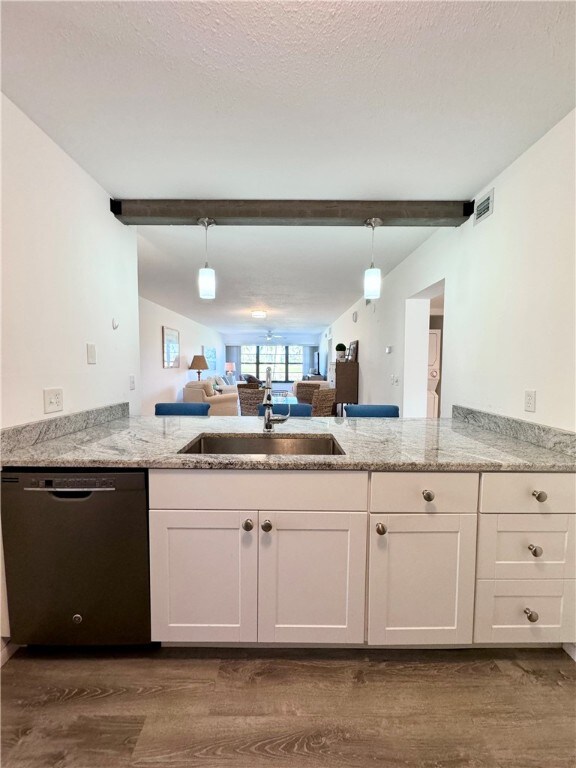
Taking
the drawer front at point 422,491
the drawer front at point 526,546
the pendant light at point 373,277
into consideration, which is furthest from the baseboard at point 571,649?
the pendant light at point 373,277

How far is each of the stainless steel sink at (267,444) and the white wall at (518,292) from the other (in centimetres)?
108

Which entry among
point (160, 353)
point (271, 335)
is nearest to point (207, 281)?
point (160, 353)

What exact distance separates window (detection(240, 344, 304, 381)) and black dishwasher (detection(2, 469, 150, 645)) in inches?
494

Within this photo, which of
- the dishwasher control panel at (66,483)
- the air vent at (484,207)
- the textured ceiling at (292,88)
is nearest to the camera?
the textured ceiling at (292,88)

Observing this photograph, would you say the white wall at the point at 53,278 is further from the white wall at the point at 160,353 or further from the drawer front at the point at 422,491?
the white wall at the point at 160,353

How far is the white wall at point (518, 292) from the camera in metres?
1.44

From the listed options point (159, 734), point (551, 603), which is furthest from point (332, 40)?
point (159, 734)

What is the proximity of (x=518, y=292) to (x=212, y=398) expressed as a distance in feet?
16.5

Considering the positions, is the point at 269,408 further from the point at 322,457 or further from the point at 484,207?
the point at 484,207

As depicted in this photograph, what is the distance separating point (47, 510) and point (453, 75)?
234cm

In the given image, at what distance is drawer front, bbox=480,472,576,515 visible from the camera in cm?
132

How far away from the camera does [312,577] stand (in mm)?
1345

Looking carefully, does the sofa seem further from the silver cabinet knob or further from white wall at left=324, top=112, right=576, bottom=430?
the silver cabinet knob

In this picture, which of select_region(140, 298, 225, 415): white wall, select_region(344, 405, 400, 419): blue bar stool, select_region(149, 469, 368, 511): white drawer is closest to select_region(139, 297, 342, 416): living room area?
select_region(140, 298, 225, 415): white wall
